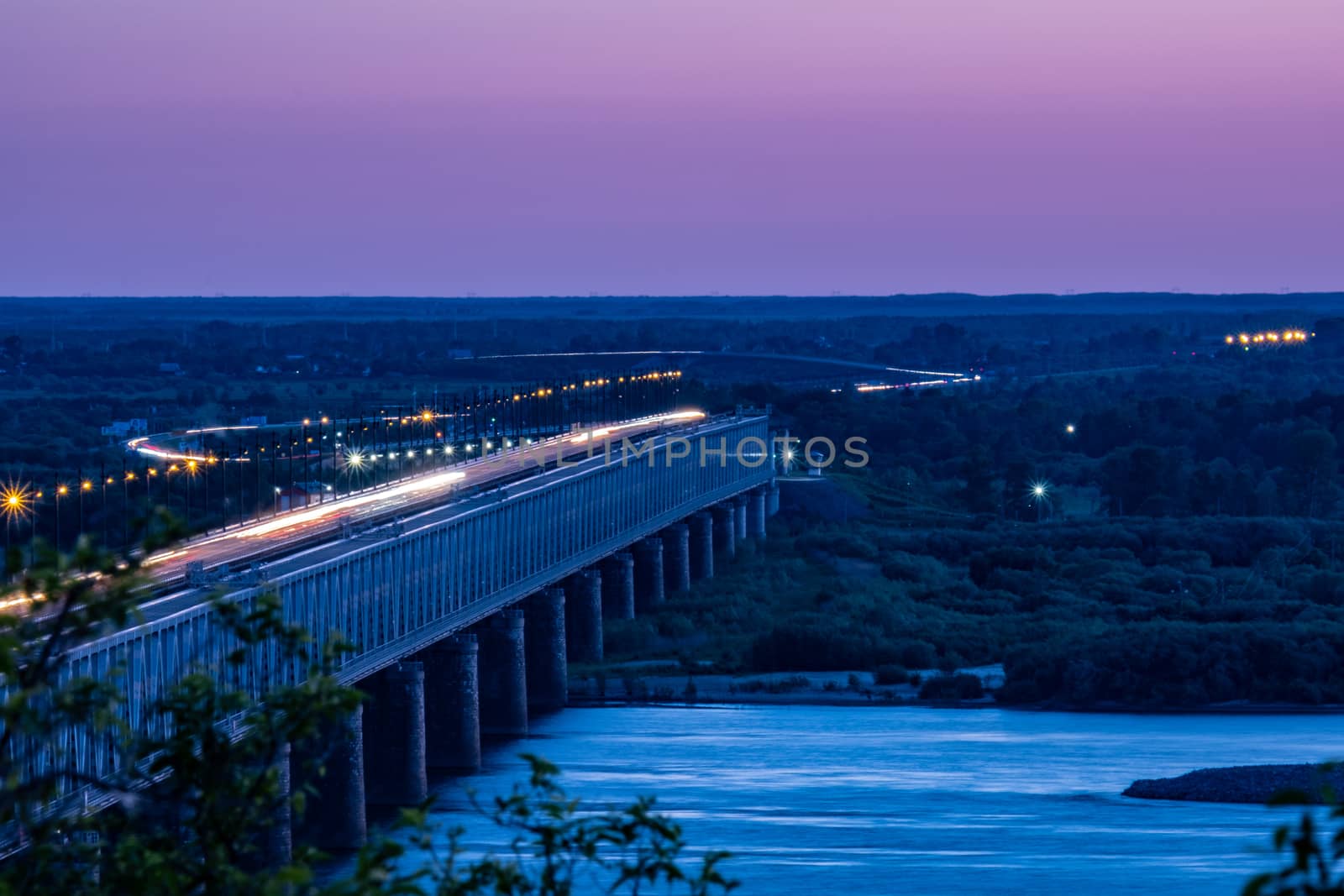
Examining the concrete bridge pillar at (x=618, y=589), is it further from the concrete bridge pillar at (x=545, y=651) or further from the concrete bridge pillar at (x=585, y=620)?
the concrete bridge pillar at (x=545, y=651)

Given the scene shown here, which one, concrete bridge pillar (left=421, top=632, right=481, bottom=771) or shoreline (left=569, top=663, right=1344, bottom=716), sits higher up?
concrete bridge pillar (left=421, top=632, right=481, bottom=771)

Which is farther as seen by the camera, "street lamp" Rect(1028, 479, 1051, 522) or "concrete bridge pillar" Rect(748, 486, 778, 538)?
"street lamp" Rect(1028, 479, 1051, 522)

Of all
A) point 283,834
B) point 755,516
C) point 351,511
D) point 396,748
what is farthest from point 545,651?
point 755,516

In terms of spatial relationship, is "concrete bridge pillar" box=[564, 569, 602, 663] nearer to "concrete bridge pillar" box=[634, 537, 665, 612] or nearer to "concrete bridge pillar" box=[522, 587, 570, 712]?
"concrete bridge pillar" box=[522, 587, 570, 712]

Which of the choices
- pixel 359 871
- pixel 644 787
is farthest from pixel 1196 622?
pixel 359 871

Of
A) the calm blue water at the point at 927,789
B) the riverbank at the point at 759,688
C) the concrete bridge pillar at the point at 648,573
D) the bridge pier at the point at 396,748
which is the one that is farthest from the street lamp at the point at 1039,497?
the bridge pier at the point at 396,748

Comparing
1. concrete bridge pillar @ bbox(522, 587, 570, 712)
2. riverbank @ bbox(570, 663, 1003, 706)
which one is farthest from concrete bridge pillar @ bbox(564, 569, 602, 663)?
concrete bridge pillar @ bbox(522, 587, 570, 712)

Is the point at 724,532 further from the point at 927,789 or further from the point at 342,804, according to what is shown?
the point at 342,804
